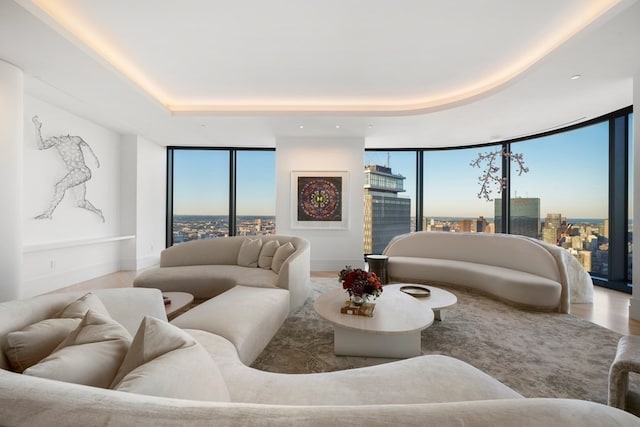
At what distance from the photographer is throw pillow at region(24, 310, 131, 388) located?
0.81 m

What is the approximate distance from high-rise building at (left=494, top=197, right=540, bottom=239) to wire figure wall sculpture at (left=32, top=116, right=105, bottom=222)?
26.4 ft

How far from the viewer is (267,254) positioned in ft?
12.8

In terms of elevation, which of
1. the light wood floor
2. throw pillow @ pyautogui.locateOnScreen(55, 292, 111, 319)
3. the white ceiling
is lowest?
the light wood floor

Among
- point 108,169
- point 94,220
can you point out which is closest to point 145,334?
point 94,220

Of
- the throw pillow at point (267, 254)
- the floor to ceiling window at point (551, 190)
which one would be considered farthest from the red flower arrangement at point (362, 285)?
the floor to ceiling window at point (551, 190)

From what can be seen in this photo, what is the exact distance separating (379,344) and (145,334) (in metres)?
1.76

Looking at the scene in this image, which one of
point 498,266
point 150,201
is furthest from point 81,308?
point 150,201

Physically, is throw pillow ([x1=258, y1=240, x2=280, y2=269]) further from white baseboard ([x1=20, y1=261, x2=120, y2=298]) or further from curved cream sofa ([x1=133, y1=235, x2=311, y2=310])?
Result: white baseboard ([x1=20, y1=261, x2=120, y2=298])

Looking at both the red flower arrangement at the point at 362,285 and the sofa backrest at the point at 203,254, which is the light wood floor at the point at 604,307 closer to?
the sofa backrest at the point at 203,254

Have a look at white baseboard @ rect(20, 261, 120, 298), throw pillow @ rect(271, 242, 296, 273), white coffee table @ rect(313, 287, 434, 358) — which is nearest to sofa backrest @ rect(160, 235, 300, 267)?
throw pillow @ rect(271, 242, 296, 273)

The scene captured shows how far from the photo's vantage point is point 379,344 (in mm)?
2227

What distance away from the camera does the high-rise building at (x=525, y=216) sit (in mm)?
5676

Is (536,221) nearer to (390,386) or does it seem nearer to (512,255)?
(512,255)

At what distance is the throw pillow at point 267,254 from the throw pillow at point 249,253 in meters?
0.08
